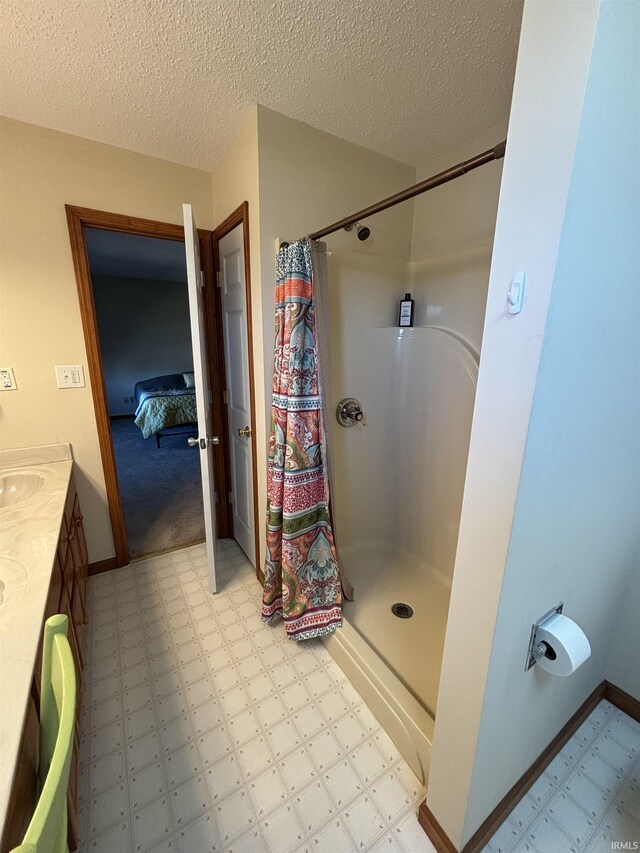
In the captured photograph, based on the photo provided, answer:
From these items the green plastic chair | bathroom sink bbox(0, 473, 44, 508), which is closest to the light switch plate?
bathroom sink bbox(0, 473, 44, 508)

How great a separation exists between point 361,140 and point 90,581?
2896 millimetres

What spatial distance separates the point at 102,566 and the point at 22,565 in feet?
4.45

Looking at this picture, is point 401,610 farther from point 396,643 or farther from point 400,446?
point 400,446

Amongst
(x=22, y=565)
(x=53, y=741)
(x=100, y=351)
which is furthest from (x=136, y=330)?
(x=53, y=741)

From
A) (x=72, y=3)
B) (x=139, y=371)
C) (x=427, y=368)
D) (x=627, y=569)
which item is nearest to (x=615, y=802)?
(x=627, y=569)

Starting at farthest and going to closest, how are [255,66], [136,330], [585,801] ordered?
[136,330], [255,66], [585,801]

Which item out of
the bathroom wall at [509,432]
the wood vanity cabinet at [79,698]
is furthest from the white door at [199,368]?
the bathroom wall at [509,432]

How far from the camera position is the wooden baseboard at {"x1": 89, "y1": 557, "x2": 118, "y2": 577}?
7.11 feet

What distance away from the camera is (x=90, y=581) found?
2121 millimetres

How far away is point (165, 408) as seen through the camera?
4883mm

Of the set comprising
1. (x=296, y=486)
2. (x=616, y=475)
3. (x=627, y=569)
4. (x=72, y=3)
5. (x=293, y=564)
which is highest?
(x=72, y=3)

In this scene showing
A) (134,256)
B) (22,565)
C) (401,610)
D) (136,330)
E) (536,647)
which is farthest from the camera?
(136,330)

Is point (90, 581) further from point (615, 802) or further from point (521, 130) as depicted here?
point (521, 130)

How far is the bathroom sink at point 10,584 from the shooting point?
86 cm
